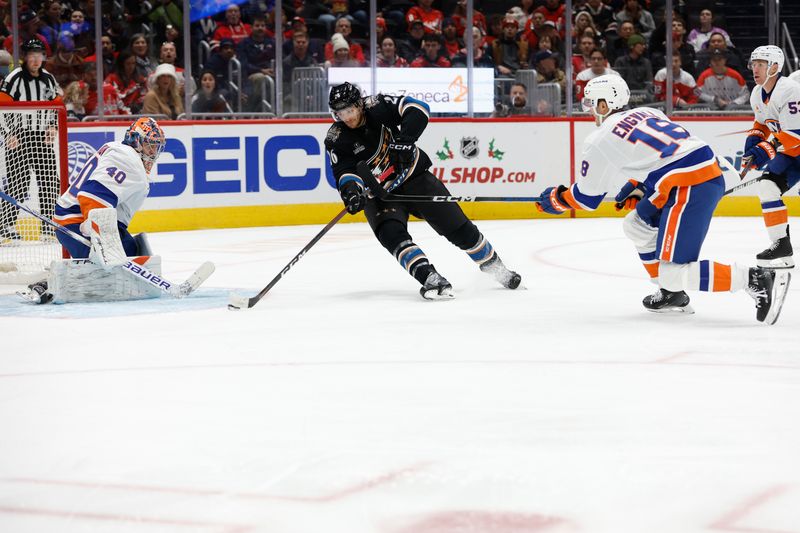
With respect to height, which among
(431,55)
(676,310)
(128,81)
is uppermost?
(431,55)

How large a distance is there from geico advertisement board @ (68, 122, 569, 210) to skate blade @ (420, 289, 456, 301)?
12.9ft

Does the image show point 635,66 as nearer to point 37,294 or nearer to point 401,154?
point 401,154

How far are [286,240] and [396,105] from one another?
2.86 meters

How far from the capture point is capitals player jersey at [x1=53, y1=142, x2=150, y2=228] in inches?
195

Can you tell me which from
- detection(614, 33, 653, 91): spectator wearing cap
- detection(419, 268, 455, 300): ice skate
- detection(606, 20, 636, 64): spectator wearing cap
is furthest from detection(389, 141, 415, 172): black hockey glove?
detection(606, 20, 636, 64): spectator wearing cap

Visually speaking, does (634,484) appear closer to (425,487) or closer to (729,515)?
(729,515)

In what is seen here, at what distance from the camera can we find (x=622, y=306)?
4891 millimetres

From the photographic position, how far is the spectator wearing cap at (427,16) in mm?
9570

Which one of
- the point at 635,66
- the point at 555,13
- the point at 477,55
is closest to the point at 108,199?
the point at 477,55

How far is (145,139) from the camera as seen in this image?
16.7 ft

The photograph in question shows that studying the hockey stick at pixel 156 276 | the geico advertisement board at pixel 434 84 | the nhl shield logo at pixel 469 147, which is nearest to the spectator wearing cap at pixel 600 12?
the geico advertisement board at pixel 434 84

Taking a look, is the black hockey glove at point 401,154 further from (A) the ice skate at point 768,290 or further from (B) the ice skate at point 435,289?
(A) the ice skate at point 768,290

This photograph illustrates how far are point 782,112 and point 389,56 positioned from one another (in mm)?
3947

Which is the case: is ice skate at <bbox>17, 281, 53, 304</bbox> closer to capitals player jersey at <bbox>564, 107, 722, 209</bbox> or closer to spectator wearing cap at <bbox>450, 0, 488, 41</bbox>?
capitals player jersey at <bbox>564, 107, 722, 209</bbox>
